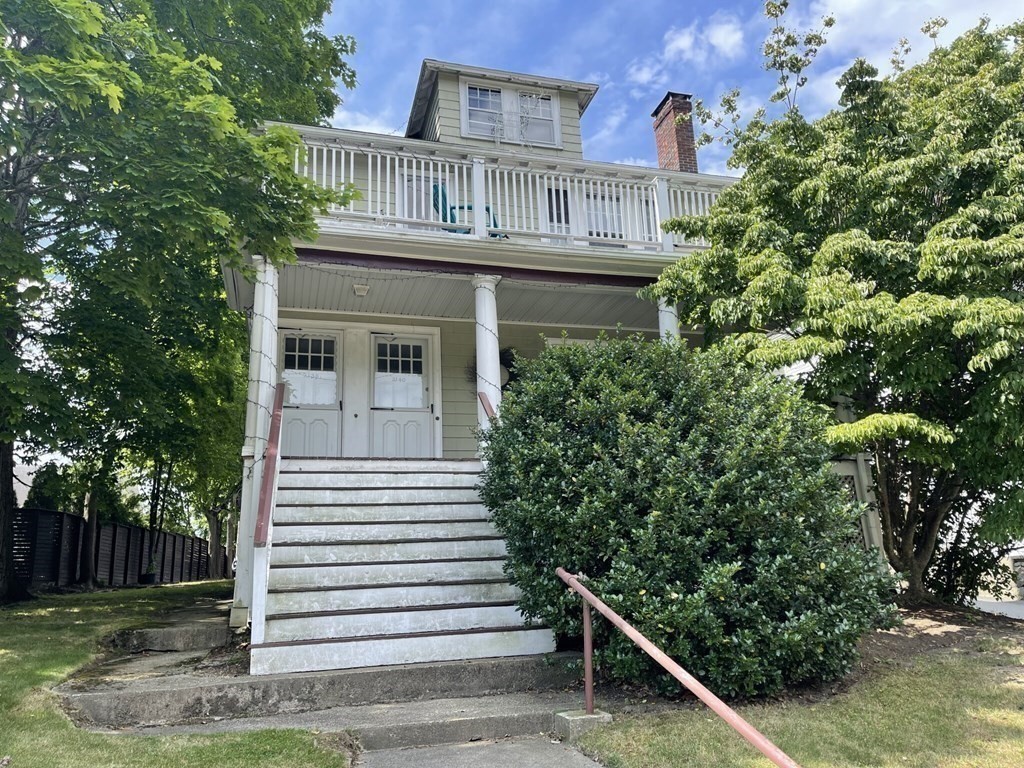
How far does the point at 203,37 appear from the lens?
870 centimetres

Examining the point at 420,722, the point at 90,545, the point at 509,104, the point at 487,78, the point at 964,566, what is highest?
the point at 487,78

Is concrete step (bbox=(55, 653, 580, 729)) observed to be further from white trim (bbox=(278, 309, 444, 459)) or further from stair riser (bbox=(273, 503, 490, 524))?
white trim (bbox=(278, 309, 444, 459))

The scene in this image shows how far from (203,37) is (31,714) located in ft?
26.4

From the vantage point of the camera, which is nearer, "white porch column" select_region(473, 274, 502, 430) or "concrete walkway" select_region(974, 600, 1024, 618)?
"white porch column" select_region(473, 274, 502, 430)

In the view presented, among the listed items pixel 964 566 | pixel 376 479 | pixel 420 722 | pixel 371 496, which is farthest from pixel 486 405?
pixel 964 566

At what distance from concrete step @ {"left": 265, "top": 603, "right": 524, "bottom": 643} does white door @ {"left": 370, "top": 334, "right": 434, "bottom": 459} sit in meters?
4.68

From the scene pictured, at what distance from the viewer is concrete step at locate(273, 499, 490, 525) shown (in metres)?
6.11

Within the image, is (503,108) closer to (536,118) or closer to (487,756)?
(536,118)

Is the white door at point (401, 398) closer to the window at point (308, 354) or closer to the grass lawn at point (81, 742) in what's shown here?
the window at point (308, 354)

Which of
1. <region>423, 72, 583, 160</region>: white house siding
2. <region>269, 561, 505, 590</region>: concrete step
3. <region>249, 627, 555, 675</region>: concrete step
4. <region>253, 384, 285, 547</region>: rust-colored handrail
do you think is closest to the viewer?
<region>249, 627, 555, 675</region>: concrete step

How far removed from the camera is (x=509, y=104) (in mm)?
13016

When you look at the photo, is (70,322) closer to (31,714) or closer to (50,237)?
(50,237)

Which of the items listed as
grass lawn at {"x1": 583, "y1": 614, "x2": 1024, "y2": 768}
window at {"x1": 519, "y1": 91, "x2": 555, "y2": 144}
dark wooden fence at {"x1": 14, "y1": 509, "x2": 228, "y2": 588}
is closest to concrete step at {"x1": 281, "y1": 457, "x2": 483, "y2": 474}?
grass lawn at {"x1": 583, "y1": 614, "x2": 1024, "y2": 768}

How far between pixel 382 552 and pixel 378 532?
30cm
